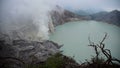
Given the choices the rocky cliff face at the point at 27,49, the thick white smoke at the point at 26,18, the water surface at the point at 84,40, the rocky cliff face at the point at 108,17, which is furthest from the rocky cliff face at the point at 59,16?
the rocky cliff face at the point at 27,49

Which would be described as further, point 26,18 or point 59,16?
point 59,16

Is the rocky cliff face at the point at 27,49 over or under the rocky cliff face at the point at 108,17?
under

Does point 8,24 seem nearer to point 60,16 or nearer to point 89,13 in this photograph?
point 89,13

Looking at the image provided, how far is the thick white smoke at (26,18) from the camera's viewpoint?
677cm

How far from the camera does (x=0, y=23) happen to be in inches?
264

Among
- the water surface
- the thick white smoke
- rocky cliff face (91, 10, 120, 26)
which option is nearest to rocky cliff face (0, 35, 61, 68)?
the water surface

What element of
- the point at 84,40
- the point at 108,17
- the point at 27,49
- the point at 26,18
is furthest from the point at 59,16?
the point at 27,49

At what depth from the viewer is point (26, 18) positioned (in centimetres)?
873

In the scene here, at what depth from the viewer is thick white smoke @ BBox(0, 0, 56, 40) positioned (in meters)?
6.77

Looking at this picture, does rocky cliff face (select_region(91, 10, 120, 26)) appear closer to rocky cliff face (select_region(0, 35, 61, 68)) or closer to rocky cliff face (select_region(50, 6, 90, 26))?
rocky cliff face (select_region(0, 35, 61, 68))

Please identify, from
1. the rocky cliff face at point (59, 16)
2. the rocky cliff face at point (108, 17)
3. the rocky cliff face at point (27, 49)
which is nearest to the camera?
the rocky cliff face at point (27, 49)

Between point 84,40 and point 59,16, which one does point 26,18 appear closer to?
point 59,16

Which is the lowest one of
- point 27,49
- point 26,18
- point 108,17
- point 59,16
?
point 27,49

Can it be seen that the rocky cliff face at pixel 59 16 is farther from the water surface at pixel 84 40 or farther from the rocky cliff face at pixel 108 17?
the water surface at pixel 84 40
